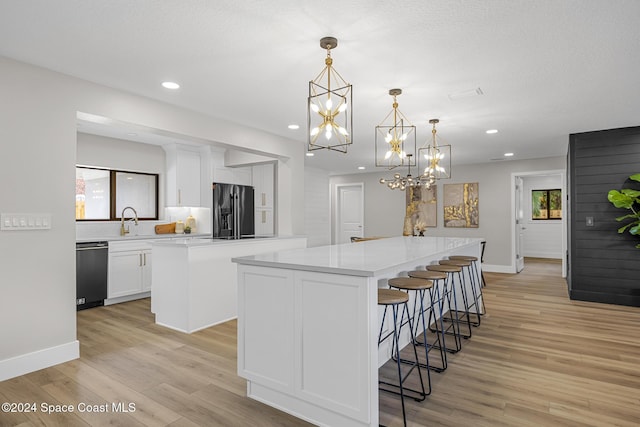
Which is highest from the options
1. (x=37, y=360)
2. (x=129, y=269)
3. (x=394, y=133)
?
(x=394, y=133)

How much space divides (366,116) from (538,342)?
9.46ft

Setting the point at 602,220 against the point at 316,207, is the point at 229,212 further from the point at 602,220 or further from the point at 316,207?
the point at 602,220

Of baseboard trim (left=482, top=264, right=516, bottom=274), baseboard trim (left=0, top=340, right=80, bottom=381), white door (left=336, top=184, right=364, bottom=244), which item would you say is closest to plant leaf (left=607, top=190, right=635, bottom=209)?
baseboard trim (left=482, top=264, right=516, bottom=274)

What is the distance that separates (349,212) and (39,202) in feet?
25.0

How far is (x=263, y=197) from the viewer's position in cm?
667

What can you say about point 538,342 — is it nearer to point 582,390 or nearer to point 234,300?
point 582,390

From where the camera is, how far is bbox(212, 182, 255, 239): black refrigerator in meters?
5.76

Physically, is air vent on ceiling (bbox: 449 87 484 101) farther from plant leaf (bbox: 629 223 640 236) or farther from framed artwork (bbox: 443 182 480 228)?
framed artwork (bbox: 443 182 480 228)

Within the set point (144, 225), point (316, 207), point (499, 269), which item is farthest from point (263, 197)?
point (499, 269)

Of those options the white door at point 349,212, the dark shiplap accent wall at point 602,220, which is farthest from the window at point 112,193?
the dark shiplap accent wall at point 602,220

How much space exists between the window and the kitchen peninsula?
1959 millimetres

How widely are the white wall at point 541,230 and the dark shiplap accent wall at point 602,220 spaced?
492cm

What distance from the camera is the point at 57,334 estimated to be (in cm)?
290

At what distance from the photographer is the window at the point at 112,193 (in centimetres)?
529
